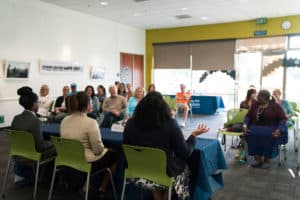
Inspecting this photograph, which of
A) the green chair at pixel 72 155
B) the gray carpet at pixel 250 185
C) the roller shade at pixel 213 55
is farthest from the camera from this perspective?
the roller shade at pixel 213 55

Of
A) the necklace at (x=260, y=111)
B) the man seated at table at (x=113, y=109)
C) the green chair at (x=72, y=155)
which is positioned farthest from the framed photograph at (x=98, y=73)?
the green chair at (x=72, y=155)

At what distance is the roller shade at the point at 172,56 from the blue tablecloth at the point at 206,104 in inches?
59.9

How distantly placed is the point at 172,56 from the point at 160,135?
30.0 feet

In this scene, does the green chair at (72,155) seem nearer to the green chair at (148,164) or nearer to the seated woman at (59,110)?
the green chair at (148,164)

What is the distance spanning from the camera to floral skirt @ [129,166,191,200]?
233cm

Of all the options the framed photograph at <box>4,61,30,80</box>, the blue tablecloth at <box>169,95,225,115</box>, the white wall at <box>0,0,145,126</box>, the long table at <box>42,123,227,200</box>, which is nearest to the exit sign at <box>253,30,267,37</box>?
the blue tablecloth at <box>169,95,225,115</box>

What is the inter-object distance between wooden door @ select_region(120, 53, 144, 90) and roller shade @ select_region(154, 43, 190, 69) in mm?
652

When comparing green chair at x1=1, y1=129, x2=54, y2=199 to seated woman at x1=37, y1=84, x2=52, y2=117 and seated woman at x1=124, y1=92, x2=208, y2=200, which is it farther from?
seated woman at x1=37, y1=84, x2=52, y2=117

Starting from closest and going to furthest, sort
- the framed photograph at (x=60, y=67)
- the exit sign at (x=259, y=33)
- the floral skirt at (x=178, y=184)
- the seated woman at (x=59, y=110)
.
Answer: the floral skirt at (x=178, y=184) → the seated woman at (x=59, y=110) → the framed photograph at (x=60, y=67) → the exit sign at (x=259, y=33)

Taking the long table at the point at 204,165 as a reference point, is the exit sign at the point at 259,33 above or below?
above

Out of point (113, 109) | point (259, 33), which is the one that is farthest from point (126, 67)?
point (113, 109)

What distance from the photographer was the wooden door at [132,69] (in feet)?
35.0

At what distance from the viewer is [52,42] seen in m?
7.77

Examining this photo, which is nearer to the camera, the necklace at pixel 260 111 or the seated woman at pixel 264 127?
the seated woman at pixel 264 127
